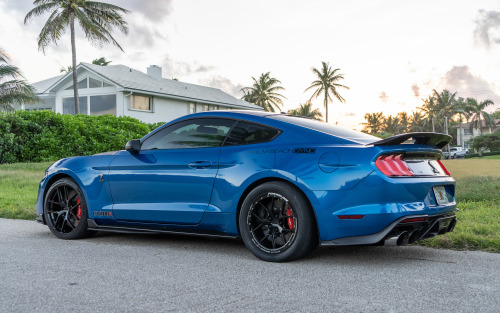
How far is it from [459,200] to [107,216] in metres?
5.97

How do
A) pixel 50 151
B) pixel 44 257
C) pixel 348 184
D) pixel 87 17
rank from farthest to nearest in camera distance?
pixel 87 17 < pixel 50 151 < pixel 44 257 < pixel 348 184

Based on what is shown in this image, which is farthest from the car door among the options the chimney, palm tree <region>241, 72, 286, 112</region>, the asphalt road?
palm tree <region>241, 72, 286, 112</region>

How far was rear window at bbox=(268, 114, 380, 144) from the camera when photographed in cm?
495

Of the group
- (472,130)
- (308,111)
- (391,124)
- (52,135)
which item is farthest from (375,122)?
(52,135)

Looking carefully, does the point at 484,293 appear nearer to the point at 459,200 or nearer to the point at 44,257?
the point at 44,257

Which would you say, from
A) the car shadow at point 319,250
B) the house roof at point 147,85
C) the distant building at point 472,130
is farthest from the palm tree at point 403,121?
the car shadow at point 319,250

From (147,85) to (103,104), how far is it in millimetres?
3104

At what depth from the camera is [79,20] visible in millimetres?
31922

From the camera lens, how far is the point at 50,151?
21656 mm

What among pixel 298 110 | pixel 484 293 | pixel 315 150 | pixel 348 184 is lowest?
pixel 484 293

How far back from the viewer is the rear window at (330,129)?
495 centimetres

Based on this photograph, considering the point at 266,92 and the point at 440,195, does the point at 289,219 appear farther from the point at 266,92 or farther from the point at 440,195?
the point at 266,92

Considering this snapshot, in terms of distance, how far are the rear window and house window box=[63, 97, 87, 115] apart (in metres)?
31.8

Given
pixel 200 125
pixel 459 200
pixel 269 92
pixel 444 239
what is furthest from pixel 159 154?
pixel 269 92
